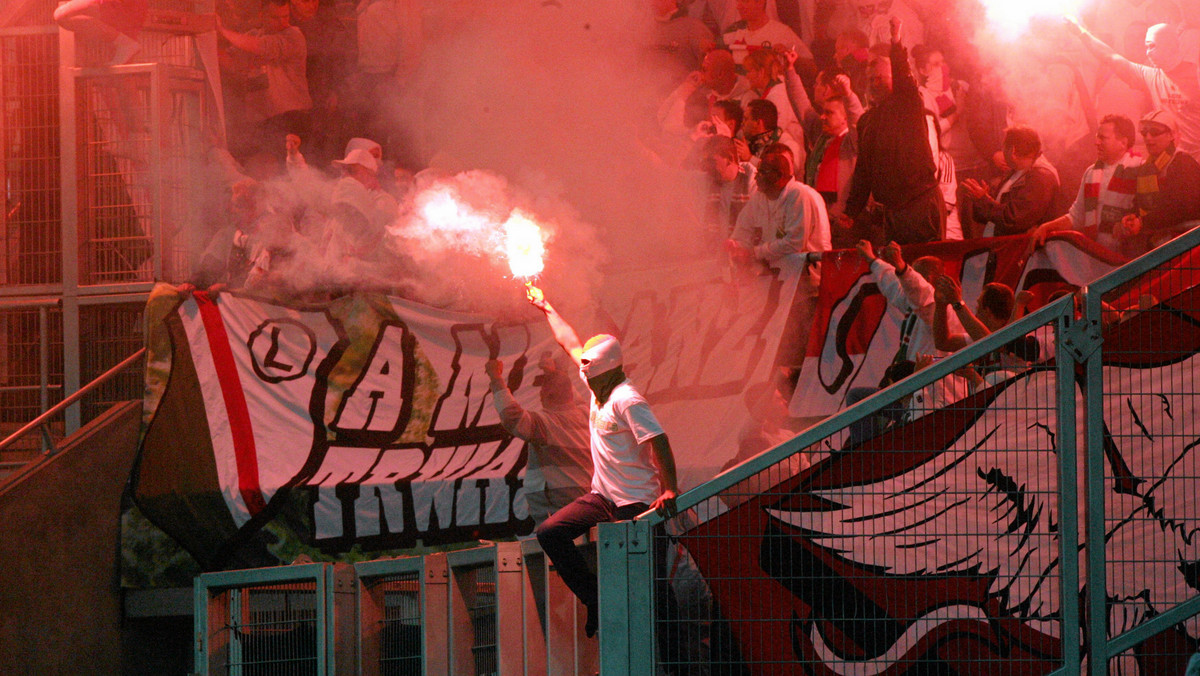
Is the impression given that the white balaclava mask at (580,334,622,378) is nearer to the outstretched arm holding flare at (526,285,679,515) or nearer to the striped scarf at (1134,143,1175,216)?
the outstretched arm holding flare at (526,285,679,515)

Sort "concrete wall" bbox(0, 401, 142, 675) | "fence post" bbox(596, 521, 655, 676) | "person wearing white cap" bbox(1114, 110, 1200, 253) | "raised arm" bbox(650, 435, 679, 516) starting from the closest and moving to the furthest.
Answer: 1. "fence post" bbox(596, 521, 655, 676)
2. "raised arm" bbox(650, 435, 679, 516)
3. "person wearing white cap" bbox(1114, 110, 1200, 253)
4. "concrete wall" bbox(0, 401, 142, 675)

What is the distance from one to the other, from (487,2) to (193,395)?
444 centimetres

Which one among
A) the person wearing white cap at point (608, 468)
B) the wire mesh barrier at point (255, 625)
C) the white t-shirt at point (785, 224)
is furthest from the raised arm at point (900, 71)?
the wire mesh barrier at point (255, 625)

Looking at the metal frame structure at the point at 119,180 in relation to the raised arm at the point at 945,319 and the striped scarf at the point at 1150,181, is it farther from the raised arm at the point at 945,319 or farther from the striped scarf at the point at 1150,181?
the striped scarf at the point at 1150,181

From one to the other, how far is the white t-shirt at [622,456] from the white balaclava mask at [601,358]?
→ 0.12 m

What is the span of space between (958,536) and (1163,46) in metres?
6.08

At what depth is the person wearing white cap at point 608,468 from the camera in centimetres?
526

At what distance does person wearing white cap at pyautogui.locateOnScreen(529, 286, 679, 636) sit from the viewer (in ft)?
17.3

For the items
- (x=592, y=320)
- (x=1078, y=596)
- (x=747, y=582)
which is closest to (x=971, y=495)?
(x=1078, y=596)

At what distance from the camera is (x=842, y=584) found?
182 inches

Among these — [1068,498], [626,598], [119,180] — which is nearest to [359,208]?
[119,180]

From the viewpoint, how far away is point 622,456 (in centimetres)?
553

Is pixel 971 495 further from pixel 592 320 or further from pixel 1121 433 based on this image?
pixel 592 320

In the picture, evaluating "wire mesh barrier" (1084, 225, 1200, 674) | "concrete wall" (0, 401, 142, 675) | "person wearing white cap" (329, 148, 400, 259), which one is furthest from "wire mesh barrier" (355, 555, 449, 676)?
"person wearing white cap" (329, 148, 400, 259)
